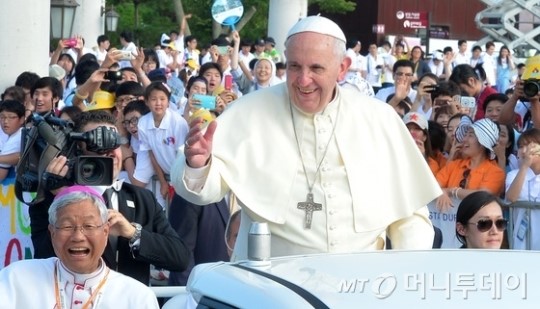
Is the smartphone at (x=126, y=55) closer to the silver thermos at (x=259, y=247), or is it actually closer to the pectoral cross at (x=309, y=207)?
the pectoral cross at (x=309, y=207)

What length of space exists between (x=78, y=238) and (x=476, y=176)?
475 cm

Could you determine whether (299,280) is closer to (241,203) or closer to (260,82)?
(241,203)

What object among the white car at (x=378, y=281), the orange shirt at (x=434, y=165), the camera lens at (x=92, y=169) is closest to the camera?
the white car at (x=378, y=281)

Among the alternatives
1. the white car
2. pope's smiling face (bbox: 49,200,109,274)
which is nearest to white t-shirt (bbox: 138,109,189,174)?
pope's smiling face (bbox: 49,200,109,274)

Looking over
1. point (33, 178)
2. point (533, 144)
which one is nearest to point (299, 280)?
point (33, 178)

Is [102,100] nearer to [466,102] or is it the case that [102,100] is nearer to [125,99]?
[125,99]

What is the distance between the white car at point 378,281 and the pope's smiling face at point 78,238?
117 centimetres

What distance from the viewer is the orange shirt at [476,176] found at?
896 cm

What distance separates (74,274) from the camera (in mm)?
4844

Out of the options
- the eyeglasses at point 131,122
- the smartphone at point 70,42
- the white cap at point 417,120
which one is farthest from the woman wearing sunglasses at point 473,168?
the smartphone at point 70,42

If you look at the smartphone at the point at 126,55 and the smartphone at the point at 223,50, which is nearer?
the smartphone at the point at 126,55

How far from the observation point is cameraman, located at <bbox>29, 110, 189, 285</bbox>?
5609 millimetres

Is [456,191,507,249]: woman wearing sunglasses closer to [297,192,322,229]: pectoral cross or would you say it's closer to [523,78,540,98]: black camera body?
[297,192,322,229]: pectoral cross

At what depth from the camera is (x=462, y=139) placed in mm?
9258
